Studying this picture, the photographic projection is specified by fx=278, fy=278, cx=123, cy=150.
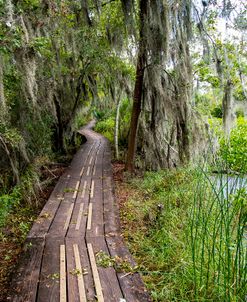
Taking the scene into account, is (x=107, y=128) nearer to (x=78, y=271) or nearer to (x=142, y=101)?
(x=142, y=101)

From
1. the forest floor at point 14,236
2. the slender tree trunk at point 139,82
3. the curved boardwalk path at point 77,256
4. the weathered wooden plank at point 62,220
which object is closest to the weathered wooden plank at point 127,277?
the curved boardwalk path at point 77,256

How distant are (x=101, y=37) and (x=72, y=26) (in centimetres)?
96

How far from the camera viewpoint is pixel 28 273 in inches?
114

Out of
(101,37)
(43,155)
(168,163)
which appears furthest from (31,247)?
(101,37)

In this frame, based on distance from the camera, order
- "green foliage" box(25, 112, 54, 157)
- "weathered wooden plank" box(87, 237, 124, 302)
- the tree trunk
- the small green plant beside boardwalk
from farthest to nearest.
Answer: the tree trunk
"green foliage" box(25, 112, 54, 157)
"weathered wooden plank" box(87, 237, 124, 302)
the small green plant beside boardwalk

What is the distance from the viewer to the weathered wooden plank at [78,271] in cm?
255

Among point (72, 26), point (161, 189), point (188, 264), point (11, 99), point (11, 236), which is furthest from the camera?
point (72, 26)

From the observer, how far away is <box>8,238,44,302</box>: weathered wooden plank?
256 cm

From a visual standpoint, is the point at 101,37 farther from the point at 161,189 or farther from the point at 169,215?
the point at 169,215

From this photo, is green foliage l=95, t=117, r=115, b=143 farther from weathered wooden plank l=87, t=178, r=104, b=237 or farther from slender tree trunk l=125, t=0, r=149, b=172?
weathered wooden plank l=87, t=178, r=104, b=237

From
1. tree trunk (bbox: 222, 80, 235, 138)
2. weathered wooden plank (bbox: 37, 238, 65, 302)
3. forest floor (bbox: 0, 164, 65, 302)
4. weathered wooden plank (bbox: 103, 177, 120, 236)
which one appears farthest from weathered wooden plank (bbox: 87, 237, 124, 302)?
tree trunk (bbox: 222, 80, 235, 138)

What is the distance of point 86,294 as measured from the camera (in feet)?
8.36

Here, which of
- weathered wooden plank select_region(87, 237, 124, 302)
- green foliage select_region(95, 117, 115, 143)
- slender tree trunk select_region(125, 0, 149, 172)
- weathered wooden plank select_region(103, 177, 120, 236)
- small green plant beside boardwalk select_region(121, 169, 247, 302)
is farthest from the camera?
green foliage select_region(95, 117, 115, 143)

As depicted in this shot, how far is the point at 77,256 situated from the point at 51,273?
39 centimetres
